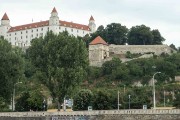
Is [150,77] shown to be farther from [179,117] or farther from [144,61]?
[179,117]

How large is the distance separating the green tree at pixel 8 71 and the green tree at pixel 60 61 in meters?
4.42

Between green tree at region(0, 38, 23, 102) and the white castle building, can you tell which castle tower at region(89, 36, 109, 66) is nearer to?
the white castle building

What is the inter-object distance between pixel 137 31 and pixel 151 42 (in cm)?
536

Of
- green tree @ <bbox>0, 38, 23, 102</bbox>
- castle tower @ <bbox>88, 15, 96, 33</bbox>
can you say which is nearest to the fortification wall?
castle tower @ <bbox>88, 15, 96, 33</bbox>

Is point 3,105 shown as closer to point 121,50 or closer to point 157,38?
point 121,50

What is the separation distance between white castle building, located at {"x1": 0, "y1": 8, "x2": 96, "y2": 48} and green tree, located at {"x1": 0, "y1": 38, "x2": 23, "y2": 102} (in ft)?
300

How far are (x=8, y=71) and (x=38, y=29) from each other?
325 feet

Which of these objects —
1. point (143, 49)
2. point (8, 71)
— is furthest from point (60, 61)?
point (143, 49)

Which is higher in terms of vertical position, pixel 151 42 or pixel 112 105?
pixel 151 42

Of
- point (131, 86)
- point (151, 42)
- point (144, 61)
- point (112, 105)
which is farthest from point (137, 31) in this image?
point (112, 105)

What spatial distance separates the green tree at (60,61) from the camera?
228ft

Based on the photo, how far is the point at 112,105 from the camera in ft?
244

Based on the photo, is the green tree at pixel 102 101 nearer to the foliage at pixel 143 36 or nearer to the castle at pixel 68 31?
the castle at pixel 68 31

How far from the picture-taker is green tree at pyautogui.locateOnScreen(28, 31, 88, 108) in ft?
228
